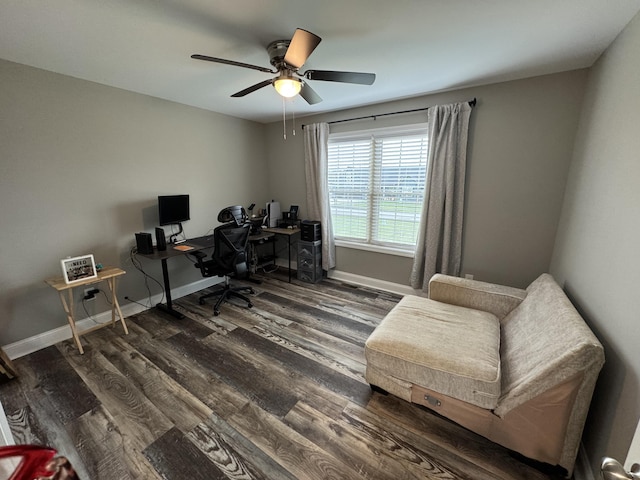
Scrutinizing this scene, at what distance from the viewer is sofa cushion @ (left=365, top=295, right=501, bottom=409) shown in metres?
1.41

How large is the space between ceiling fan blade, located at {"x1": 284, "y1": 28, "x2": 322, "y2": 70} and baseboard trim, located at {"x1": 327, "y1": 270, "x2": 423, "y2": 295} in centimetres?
273

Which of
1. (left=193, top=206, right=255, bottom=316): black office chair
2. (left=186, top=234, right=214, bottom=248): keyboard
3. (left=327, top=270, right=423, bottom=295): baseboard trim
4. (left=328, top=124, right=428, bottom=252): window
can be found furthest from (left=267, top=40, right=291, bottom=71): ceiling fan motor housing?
(left=327, top=270, right=423, bottom=295): baseboard trim

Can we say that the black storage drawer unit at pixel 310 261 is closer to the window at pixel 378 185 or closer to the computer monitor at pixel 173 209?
A: the window at pixel 378 185

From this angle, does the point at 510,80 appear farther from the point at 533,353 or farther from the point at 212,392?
the point at 212,392

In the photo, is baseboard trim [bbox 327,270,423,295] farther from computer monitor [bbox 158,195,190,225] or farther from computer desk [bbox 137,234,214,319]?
computer monitor [bbox 158,195,190,225]

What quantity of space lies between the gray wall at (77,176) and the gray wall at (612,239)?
150 inches

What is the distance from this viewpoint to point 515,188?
8.17 ft

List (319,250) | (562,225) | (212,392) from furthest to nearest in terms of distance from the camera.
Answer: (319,250) → (562,225) → (212,392)

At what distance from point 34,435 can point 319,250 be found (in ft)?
9.89

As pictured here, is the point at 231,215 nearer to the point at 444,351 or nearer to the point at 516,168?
the point at 444,351

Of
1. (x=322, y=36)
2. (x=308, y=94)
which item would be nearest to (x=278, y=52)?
(x=322, y=36)

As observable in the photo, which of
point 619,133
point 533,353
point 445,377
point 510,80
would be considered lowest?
point 445,377

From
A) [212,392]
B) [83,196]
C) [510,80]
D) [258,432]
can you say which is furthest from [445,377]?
[83,196]

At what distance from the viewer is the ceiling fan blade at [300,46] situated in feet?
4.37
